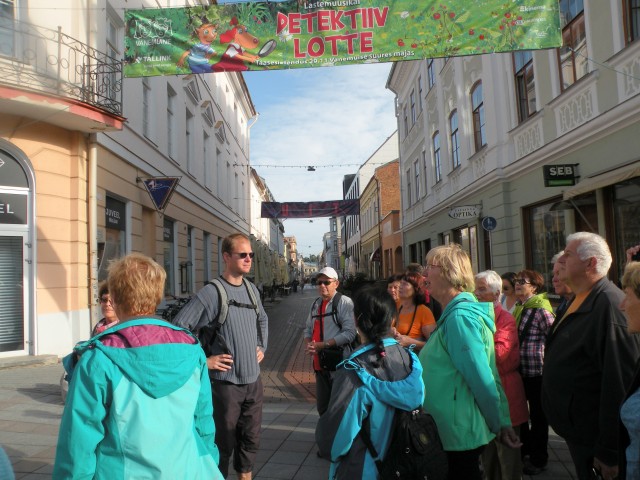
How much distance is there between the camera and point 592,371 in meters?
2.44

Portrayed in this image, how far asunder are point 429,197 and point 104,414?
1895cm

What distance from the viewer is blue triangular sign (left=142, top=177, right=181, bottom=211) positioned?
1119 cm

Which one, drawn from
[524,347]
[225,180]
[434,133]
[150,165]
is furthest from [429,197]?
[524,347]

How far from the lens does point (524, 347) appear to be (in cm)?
388

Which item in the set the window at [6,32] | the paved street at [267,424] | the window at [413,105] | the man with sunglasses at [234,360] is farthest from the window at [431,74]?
the man with sunglasses at [234,360]

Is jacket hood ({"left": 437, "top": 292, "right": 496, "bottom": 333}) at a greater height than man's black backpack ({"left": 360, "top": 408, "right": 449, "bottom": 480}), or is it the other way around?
jacket hood ({"left": 437, "top": 292, "right": 496, "bottom": 333})

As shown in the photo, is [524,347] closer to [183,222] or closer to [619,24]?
[619,24]

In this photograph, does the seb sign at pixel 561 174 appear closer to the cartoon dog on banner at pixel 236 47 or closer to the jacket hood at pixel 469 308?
the cartoon dog on banner at pixel 236 47

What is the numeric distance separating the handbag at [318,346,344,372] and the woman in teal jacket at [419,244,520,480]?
1624 mm

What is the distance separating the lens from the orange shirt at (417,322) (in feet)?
14.3

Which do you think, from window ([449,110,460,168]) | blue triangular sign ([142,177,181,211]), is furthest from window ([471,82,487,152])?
blue triangular sign ([142,177,181,211])

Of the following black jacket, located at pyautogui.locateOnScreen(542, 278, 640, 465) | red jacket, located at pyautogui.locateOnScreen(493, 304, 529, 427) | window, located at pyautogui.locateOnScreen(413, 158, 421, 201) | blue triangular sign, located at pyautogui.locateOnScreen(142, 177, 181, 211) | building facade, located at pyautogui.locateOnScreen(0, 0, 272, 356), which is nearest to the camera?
black jacket, located at pyautogui.locateOnScreen(542, 278, 640, 465)

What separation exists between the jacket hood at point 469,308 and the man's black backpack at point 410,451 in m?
0.64

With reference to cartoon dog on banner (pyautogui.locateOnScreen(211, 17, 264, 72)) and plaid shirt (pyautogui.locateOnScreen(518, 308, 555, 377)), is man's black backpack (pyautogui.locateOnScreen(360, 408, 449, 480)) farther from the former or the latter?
cartoon dog on banner (pyautogui.locateOnScreen(211, 17, 264, 72))
